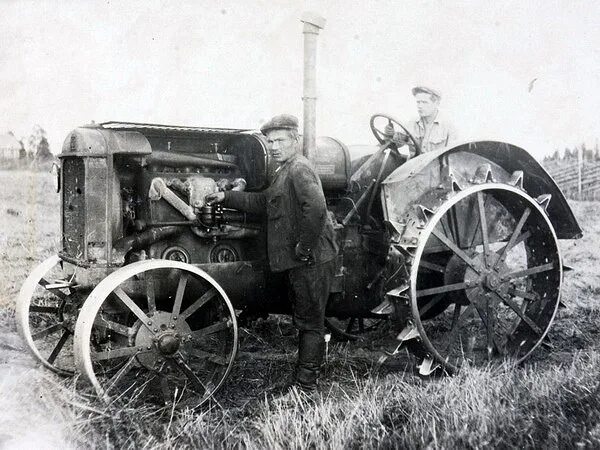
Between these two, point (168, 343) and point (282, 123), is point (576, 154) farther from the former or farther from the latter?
point (168, 343)

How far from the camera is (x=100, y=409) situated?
326cm

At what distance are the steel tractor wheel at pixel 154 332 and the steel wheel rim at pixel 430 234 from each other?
1.17 meters

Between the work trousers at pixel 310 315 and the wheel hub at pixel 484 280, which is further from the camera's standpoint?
the wheel hub at pixel 484 280

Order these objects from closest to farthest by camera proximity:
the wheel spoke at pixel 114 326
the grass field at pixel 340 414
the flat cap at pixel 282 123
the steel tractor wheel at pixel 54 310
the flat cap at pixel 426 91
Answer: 1. the grass field at pixel 340 414
2. the wheel spoke at pixel 114 326
3. the flat cap at pixel 282 123
4. the steel tractor wheel at pixel 54 310
5. the flat cap at pixel 426 91

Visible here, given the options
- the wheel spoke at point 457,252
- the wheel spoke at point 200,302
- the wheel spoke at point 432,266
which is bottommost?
the wheel spoke at point 200,302

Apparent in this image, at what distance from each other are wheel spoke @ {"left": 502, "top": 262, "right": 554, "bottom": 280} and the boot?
1410mm

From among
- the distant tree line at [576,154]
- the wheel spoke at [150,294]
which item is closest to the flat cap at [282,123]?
Result: the wheel spoke at [150,294]

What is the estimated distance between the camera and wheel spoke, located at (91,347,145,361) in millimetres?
3434

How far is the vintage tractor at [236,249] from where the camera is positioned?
3738 mm

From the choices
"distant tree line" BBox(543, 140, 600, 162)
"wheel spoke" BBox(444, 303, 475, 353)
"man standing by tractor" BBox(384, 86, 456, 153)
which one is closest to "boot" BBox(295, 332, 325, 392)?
"wheel spoke" BBox(444, 303, 475, 353)

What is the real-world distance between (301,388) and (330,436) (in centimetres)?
102

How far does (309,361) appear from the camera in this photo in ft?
13.2

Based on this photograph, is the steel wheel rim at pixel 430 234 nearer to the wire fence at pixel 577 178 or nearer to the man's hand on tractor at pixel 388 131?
the man's hand on tractor at pixel 388 131

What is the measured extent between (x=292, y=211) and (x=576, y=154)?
27.5 ft
